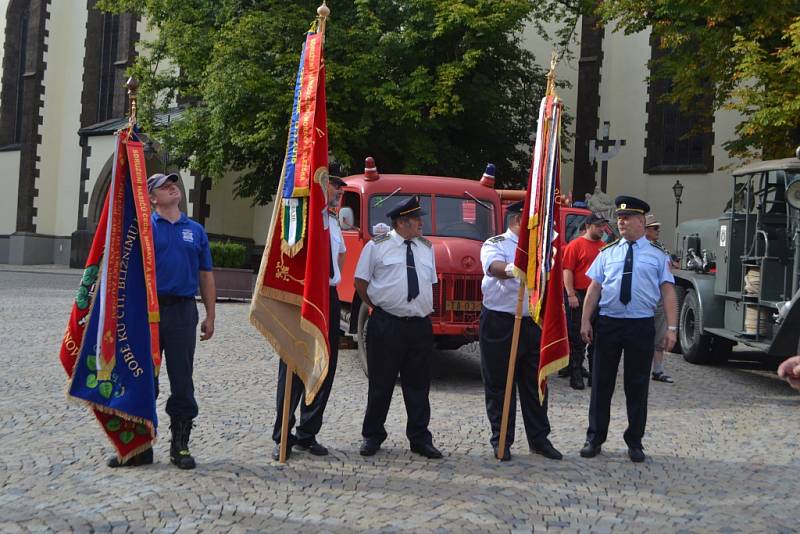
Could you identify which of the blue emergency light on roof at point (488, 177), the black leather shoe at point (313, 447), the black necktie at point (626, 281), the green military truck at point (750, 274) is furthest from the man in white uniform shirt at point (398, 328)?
the green military truck at point (750, 274)

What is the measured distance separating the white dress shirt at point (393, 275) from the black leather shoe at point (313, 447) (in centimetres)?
105

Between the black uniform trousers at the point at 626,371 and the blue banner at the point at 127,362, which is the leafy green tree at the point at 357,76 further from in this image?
the blue banner at the point at 127,362

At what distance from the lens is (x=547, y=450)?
6.65 metres

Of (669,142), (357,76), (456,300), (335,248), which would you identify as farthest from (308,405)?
(669,142)

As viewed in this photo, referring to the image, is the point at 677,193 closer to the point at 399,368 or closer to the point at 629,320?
the point at 629,320

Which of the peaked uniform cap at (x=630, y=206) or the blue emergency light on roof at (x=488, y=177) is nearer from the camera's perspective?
the peaked uniform cap at (x=630, y=206)

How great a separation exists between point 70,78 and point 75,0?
126 inches

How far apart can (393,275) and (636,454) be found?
6.97 ft

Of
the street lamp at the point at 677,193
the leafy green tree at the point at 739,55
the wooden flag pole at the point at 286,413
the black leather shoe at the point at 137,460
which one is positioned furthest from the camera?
the street lamp at the point at 677,193

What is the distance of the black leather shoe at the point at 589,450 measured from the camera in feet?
22.0

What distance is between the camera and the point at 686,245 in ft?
44.8

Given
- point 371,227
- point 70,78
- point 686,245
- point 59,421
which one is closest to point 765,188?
Answer: point 686,245

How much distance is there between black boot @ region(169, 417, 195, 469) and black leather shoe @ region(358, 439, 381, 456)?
3.93ft

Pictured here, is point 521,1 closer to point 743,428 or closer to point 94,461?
point 743,428
